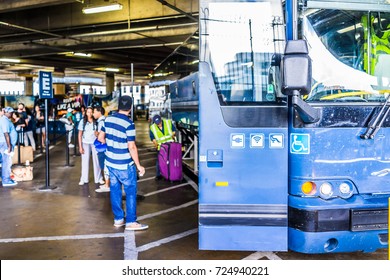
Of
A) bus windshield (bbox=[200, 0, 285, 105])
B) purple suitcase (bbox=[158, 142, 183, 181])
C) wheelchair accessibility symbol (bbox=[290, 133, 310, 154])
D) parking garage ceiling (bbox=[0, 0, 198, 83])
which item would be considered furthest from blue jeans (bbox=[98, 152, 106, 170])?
parking garage ceiling (bbox=[0, 0, 198, 83])

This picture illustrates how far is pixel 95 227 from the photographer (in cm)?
711

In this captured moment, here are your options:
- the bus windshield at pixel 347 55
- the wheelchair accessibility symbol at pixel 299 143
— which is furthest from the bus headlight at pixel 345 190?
the bus windshield at pixel 347 55

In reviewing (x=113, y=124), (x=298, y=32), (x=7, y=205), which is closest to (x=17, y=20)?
(x=7, y=205)

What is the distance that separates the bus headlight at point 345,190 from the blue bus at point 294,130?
→ 0.05 ft

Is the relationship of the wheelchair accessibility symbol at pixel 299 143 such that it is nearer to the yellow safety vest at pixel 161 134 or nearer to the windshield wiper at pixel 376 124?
the windshield wiper at pixel 376 124

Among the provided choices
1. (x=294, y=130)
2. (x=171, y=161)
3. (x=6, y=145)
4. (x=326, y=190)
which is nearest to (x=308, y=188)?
(x=326, y=190)

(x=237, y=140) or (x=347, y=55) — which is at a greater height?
(x=347, y=55)

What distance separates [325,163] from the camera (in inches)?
175

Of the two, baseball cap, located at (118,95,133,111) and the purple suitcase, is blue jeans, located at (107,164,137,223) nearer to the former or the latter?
baseball cap, located at (118,95,133,111)

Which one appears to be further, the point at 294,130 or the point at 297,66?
the point at 294,130

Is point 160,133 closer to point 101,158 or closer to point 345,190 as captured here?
point 101,158

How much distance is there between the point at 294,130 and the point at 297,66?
2.69 ft

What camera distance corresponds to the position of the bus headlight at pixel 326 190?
4453 millimetres

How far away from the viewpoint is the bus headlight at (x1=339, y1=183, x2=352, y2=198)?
447cm
